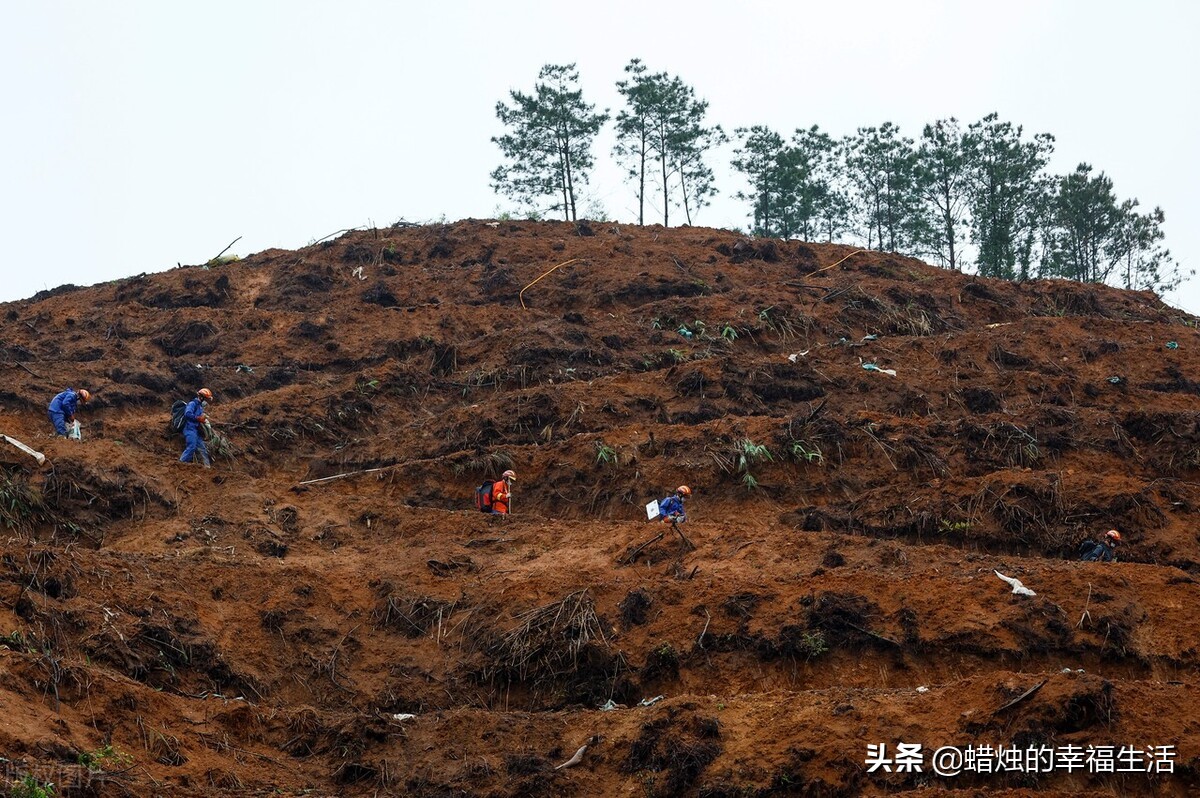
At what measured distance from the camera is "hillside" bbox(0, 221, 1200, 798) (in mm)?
11820

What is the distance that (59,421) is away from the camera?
19484 millimetres

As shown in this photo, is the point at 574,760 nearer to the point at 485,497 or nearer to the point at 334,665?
the point at 334,665

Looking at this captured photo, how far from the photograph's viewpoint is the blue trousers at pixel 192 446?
19453 mm

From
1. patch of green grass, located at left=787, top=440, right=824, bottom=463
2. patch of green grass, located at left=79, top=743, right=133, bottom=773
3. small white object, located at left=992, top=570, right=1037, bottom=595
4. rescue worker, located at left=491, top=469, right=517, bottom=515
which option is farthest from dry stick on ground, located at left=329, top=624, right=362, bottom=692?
patch of green grass, located at left=787, top=440, right=824, bottom=463

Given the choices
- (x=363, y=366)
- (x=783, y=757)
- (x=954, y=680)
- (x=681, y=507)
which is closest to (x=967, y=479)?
(x=681, y=507)

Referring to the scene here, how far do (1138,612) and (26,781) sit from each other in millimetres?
11356

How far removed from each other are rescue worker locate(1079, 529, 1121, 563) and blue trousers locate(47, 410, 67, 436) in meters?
14.8

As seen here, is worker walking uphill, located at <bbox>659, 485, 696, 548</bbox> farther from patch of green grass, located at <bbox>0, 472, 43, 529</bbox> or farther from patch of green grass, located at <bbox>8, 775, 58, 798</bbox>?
patch of green grass, located at <bbox>8, 775, 58, 798</bbox>

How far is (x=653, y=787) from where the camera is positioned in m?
11.6

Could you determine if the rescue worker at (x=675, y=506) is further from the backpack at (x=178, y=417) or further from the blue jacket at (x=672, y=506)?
the backpack at (x=178, y=417)

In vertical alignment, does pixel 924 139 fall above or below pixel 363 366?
above

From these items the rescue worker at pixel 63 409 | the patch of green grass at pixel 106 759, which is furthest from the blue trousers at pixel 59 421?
the patch of green grass at pixel 106 759

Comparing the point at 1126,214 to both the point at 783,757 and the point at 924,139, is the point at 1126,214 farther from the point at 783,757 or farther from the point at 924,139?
the point at 783,757

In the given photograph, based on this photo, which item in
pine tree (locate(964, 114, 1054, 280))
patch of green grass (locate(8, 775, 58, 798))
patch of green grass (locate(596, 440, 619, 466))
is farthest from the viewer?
pine tree (locate(964, 114, 1054, 280))
